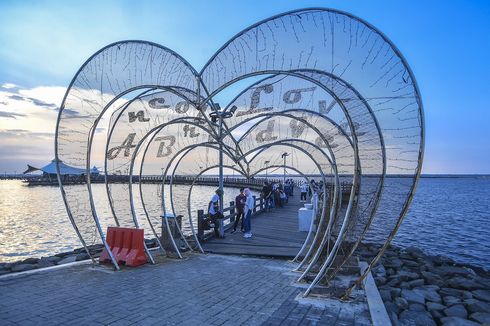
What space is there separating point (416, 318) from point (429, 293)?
2.78 meters

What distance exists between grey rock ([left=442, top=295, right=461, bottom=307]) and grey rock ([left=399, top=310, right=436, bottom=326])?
1476 millimetres

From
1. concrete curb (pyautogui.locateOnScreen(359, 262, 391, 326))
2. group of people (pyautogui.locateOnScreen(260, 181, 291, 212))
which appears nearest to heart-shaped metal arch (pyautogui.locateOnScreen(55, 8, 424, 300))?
concrete curb (pyautogui.locateOnScreen(359, 262, 391, 326))

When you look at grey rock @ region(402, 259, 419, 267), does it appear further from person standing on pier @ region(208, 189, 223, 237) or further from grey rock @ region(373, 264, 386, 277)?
person standing on pier @ region(208, 189, 223, 237)

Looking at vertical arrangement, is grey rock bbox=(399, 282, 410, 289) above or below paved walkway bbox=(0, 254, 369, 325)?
below

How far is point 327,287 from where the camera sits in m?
7.02

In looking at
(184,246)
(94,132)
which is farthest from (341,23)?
(184,246)

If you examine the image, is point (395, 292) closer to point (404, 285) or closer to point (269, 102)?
point (404, 285)

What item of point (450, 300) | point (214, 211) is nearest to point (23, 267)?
point (214, 211)

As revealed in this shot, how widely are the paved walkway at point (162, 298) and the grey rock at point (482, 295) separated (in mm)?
5944

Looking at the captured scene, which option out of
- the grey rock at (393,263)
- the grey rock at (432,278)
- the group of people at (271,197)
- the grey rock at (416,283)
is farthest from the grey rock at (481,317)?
the group of people at (271,197)

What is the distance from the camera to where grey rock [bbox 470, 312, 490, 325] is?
7.41 meters

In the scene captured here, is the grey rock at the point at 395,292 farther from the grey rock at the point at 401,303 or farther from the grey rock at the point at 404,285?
the grey rock at the point at 404,285

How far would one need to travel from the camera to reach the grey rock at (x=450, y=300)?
8.78 meters

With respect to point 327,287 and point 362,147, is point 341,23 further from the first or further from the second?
point 327,287
